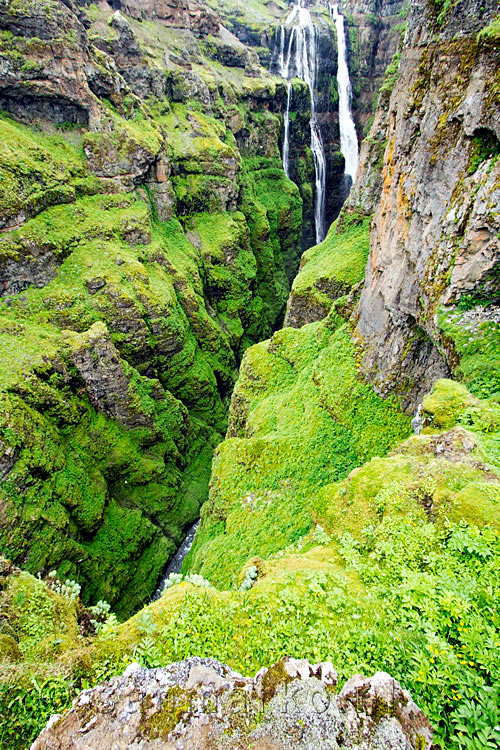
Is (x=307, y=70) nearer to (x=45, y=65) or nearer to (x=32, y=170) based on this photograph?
(x=45, y=65)

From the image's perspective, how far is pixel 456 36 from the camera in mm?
10508

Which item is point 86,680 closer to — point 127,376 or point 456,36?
point 456,36

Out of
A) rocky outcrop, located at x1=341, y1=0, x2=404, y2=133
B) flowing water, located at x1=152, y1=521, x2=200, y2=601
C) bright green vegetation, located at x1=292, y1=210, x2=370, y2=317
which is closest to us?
bright green vegetation, located at x1=292, y1=210, x2=370, y2=317

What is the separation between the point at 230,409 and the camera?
2466 cm

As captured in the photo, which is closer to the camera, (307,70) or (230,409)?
(230,409)

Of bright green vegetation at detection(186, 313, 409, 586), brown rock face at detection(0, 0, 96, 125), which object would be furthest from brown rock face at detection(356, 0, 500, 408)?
brown rock face at detection(0, 0, 96, 125)

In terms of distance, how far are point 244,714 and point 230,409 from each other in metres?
20.4

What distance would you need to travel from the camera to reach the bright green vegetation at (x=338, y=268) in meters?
24.8

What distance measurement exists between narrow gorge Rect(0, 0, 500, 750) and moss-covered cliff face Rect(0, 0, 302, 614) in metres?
0.17

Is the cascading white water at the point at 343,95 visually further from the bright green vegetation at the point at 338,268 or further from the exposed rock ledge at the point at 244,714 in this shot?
the exposed rock ledge at the point at 244,714

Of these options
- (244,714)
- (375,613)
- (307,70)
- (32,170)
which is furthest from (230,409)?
(307,70)

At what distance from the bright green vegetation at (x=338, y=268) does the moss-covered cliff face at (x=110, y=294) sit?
12132 mm

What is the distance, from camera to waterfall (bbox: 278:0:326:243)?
6262cm

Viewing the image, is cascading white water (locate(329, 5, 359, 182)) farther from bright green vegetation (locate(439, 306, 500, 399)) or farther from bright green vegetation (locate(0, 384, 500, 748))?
bright green vegetation (locate(0, 384, 500, 748))
